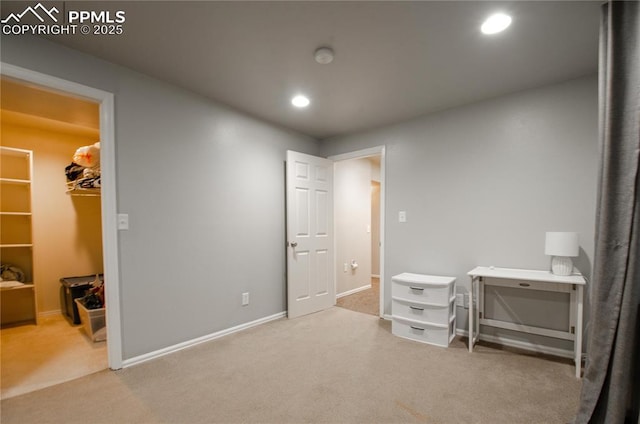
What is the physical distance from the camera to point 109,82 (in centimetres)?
215

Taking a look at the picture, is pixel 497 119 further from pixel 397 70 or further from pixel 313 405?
pixel 313 405

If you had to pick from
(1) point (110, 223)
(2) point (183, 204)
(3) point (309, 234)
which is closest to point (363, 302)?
(3) point (309, 234)

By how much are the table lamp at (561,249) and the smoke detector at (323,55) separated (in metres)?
2.22

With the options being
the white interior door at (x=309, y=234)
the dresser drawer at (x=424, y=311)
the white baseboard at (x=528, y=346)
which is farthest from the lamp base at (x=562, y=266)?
the white interior door at (x=309, y=234)

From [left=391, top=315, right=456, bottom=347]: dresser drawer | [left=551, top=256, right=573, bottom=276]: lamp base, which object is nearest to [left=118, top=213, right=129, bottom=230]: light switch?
[left=391, top=315, right=456, bottom=347]: dresser drawer

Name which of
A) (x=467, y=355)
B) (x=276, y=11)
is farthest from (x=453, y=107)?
(x=467, y=355)

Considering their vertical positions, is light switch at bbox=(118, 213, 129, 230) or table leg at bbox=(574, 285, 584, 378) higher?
light switch at bbox=(118, 213, 129, 230)

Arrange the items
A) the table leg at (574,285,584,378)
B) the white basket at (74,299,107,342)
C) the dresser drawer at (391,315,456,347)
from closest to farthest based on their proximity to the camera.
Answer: the table leg at (574,285,584,378) < the dresser drawer at (391,315,456,347) < the white basket at (74,299,107,342)

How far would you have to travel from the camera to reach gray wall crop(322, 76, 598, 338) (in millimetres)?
2357

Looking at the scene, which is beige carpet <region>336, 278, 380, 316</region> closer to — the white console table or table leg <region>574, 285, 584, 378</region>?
the white console table

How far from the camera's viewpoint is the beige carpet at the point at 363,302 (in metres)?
3.77

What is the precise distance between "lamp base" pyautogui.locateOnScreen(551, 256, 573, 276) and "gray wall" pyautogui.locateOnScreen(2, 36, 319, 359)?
8.97 ft

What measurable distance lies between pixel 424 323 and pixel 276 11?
9.21ft

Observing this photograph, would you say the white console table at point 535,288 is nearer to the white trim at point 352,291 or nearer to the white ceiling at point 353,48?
the white ceiling at point 353,48
